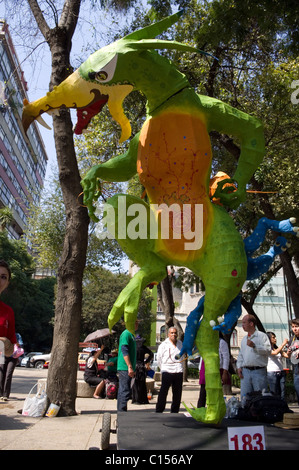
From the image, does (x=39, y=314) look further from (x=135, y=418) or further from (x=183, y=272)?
(x=135, y=418)

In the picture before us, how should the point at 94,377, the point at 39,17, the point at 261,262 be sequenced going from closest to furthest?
the point at 261,262, the point at 39,17, the point at 94,377

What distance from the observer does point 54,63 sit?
6.43m

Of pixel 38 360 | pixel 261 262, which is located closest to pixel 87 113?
pixel 261 262

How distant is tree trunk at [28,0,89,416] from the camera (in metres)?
5.59

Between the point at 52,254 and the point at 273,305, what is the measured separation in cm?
2556

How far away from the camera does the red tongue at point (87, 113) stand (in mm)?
3072

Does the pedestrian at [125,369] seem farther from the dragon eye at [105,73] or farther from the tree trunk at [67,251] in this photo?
the dragon eye at [105,73]

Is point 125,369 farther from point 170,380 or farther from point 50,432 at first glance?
point 50,432

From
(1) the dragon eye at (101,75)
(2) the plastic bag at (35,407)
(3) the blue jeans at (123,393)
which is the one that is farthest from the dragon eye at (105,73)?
(2) the plastic bag at (35,407)

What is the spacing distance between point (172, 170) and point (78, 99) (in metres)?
0.90

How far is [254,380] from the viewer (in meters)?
5.07

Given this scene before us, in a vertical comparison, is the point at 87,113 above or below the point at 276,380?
above

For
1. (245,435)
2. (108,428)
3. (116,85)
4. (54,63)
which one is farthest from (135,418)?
(54,63)

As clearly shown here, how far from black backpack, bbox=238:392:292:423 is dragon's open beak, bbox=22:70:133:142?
11.1ft
